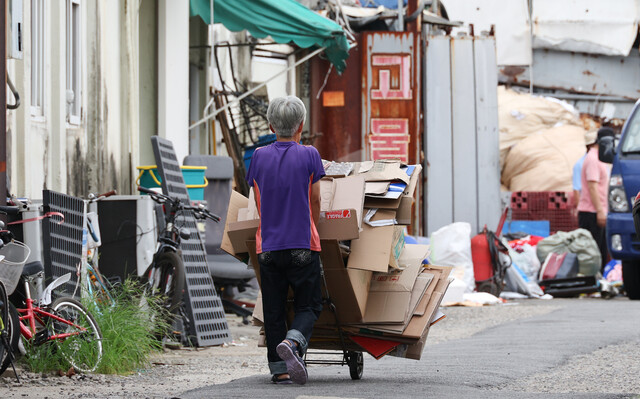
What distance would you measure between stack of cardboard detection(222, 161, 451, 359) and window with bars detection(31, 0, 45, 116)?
11.1ft

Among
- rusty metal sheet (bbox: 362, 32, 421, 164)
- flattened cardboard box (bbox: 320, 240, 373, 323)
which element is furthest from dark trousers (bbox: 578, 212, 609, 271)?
flattened cardboard box (bbox: 320, 240, 373, 323)

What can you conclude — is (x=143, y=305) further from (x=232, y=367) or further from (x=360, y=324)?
(x=360, y=324)

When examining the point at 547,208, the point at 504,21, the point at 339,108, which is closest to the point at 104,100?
the point at 339,108

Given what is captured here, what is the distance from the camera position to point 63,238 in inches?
Result: 322

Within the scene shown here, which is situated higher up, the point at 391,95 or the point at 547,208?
the point at 391,95

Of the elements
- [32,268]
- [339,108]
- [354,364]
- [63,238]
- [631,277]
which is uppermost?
[339,108]

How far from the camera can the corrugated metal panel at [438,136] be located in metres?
18.0

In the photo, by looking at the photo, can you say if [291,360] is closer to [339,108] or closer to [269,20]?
[269,20]

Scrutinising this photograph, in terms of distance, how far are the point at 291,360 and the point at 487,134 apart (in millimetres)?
12072

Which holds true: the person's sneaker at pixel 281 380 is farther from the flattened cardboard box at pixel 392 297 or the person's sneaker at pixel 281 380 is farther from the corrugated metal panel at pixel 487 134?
the corrugated metal panel at pixel 487 134

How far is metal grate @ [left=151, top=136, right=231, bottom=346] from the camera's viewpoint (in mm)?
10141

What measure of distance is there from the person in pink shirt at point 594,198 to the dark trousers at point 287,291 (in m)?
10.2

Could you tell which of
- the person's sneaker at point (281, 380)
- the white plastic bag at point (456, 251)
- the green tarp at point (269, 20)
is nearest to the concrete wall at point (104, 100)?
the green tarp at point (269, 20)

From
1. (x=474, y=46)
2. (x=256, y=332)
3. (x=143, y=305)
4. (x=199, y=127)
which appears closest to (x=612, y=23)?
(x=474, y=46)
